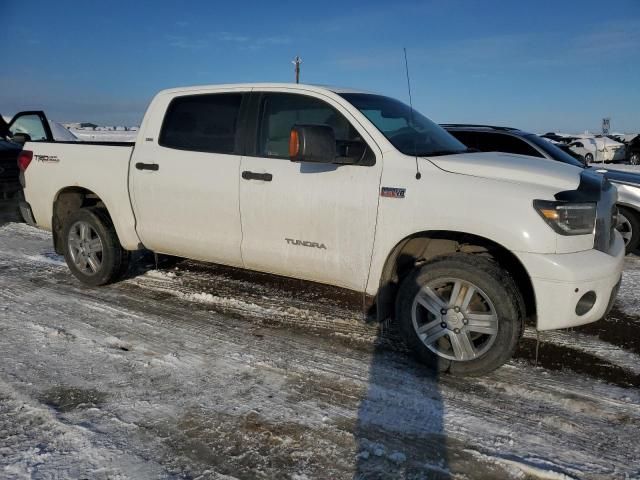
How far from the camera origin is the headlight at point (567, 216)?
3211mm

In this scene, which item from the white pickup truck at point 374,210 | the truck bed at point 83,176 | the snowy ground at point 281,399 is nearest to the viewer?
the snowy ground at point 281,399

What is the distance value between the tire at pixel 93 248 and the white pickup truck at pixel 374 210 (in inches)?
1.2

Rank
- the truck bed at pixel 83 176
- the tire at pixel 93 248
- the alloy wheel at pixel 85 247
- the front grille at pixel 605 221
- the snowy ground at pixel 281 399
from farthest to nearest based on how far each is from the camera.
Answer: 1. the alloy wheel at pixel 85 247
2. the tire at pixel 93 248
3. the truck bed at pixel 83 176
4. the front grille at pixel 605 221
5. the snowy ground at pixel 281 399

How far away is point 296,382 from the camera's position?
A: 3.40 meters

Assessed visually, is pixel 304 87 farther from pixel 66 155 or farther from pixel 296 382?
pixel 66 155

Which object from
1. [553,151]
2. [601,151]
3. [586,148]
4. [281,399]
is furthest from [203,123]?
[601,151]

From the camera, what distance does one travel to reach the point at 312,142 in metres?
3.59

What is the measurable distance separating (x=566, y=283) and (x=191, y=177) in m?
3.04

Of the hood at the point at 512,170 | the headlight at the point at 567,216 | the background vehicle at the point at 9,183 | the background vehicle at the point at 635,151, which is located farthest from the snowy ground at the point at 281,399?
the background vehicle at the point at 635,151

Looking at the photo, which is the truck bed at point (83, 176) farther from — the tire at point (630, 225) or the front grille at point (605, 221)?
the tire at point (630, 225)

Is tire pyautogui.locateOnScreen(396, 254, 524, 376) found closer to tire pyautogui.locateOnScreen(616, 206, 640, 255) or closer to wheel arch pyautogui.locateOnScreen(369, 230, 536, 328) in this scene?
wheel arch pyautogui.locateOnScreen(369, 230, 536, 328)

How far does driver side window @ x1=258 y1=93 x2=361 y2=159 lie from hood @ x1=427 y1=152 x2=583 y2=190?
0.98 metres

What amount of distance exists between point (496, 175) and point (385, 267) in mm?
985

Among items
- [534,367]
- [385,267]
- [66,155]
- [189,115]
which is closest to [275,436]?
[385,267]
